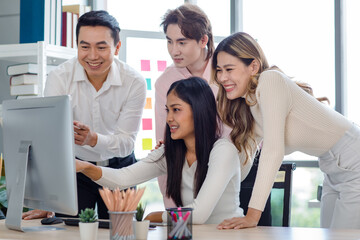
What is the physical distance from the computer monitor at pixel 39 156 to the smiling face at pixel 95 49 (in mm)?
756

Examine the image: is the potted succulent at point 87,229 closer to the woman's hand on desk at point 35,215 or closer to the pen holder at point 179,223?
the pen holder at point 179,223

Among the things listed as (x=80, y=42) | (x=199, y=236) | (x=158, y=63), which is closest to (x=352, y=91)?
(x=158, y=63)

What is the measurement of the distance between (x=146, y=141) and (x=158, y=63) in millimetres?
607

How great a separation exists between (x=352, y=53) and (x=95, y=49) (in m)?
2.22

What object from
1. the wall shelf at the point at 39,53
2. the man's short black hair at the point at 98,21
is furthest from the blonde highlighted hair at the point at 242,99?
the wall shelf at the point at 39,53

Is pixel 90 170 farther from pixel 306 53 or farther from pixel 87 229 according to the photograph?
pixel 306 53

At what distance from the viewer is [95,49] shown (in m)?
2.41

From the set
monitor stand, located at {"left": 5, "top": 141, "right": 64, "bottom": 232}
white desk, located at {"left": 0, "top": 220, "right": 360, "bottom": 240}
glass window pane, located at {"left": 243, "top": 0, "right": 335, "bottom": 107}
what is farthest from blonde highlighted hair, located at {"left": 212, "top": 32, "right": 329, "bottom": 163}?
glass window pane, located at {"left": 243, "top": 0, "right": 335, "bottom": 107}

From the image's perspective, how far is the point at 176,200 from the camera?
2082 millimetres

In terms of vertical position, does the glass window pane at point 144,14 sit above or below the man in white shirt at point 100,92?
above

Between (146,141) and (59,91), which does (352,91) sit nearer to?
(146,141)

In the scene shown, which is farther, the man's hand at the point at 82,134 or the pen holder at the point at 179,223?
the man's hand at the point at 82,134

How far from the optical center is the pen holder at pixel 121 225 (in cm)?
136

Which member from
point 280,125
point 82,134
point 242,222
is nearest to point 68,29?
point 82,134
